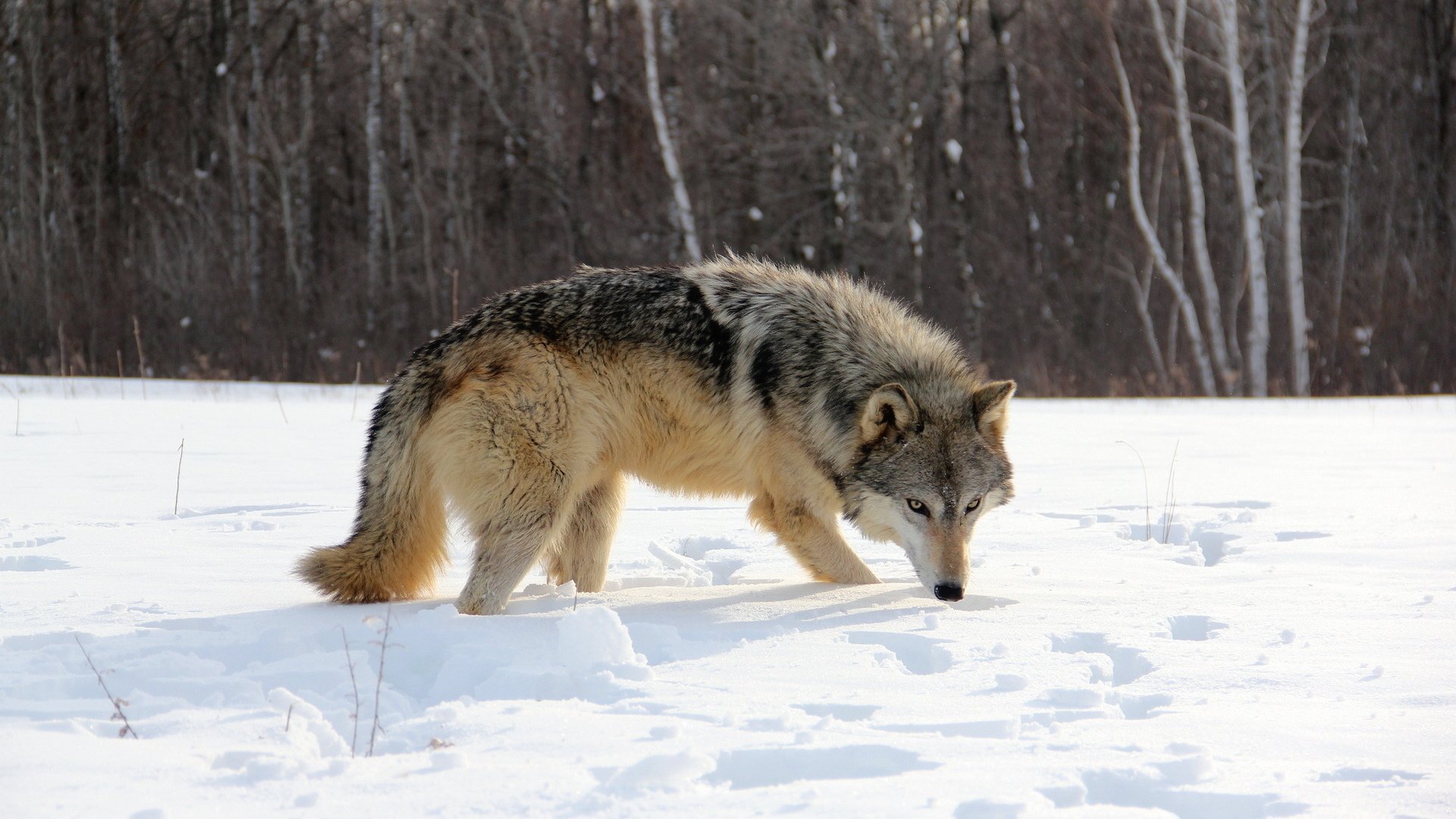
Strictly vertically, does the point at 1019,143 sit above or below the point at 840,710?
above

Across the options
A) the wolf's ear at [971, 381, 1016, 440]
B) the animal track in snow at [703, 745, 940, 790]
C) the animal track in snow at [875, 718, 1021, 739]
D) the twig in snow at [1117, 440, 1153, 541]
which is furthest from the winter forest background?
the animal track in snow at [703, 745, 940, 790]

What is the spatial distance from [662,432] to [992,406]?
1408mm

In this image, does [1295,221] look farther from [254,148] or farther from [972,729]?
[254,148]

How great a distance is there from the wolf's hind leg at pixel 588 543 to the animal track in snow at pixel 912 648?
1.53m

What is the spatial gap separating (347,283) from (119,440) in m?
14.1

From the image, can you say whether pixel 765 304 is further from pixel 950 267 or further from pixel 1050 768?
pixel 950 267

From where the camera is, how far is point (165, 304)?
62.2 feet

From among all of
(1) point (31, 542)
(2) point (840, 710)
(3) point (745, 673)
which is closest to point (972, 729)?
(2) point (840, 710)

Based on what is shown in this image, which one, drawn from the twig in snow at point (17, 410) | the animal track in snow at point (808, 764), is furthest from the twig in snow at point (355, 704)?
the twig in snow at point (17, 410)

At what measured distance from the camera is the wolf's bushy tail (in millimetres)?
4371

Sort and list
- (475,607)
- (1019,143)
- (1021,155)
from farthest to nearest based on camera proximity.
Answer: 1. (1021,155)
2. (1019,143)
3. (475,607)

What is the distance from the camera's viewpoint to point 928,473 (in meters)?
4.74

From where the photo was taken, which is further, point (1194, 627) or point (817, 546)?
point (817, 546)

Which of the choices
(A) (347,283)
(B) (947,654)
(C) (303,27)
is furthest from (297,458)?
(C) (303,27)
